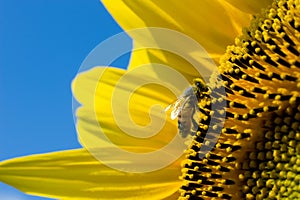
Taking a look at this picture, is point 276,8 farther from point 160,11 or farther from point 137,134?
point 137,134

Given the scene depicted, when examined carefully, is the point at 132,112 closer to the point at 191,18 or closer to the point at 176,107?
the point at 176,107

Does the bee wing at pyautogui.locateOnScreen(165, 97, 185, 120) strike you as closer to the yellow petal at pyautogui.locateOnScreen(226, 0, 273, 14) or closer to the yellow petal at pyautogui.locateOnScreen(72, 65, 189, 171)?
the yellow petal at pyautogui.locateOnScreen(72, 65, 189, 171)

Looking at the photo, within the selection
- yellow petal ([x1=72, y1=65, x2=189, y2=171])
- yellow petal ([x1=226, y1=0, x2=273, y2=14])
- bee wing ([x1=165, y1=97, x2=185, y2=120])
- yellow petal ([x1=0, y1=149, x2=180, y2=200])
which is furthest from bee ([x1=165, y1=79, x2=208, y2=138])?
→ yellow petal ([x1=226, y1=0, x2=273, y2=14])

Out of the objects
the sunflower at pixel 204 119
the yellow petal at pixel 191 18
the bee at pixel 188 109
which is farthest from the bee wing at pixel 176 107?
the yellow petal at pixel 191 18

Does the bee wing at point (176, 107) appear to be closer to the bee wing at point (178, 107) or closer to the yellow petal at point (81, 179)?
the bee wing at point (178, 107)

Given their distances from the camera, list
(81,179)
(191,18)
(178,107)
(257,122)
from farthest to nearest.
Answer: (81,179) < (191,18) < (178,107) < (257,122)

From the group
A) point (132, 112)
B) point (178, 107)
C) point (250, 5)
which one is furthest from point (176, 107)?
point (250, 5)
